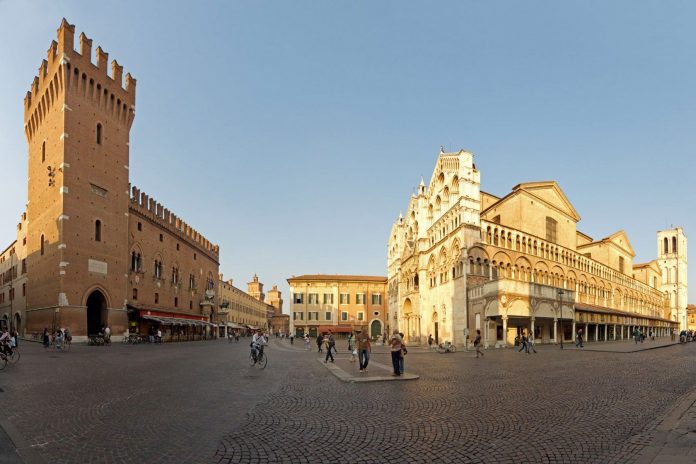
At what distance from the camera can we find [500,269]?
41.4 m

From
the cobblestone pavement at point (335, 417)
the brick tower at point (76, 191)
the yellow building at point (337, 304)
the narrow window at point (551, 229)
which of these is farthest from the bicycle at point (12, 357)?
the yellow building at point (337, 304)

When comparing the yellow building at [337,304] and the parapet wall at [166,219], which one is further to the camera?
the yellow building at [337,304]

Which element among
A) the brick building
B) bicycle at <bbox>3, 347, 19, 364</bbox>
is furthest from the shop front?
bicycle at <bbox>3, 347, 19, 364</bbox>

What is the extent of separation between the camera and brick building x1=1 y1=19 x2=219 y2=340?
3672cm

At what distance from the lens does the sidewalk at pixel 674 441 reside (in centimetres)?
568

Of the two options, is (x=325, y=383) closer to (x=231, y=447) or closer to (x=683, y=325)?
(x=231, y=447)

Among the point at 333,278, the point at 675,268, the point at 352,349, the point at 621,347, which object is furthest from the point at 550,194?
the point at 675,268

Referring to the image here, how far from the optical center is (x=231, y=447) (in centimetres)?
634

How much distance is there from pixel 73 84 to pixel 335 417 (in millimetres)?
41397

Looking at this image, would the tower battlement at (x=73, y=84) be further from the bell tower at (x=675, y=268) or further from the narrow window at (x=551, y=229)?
the bell tower at (x=675, y=268)

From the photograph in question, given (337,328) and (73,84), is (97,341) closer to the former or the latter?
(73,84)

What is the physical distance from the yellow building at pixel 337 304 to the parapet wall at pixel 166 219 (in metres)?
17.3

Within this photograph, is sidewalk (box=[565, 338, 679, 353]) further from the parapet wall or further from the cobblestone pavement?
the parapet wall

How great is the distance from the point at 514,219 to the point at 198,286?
4316cm
